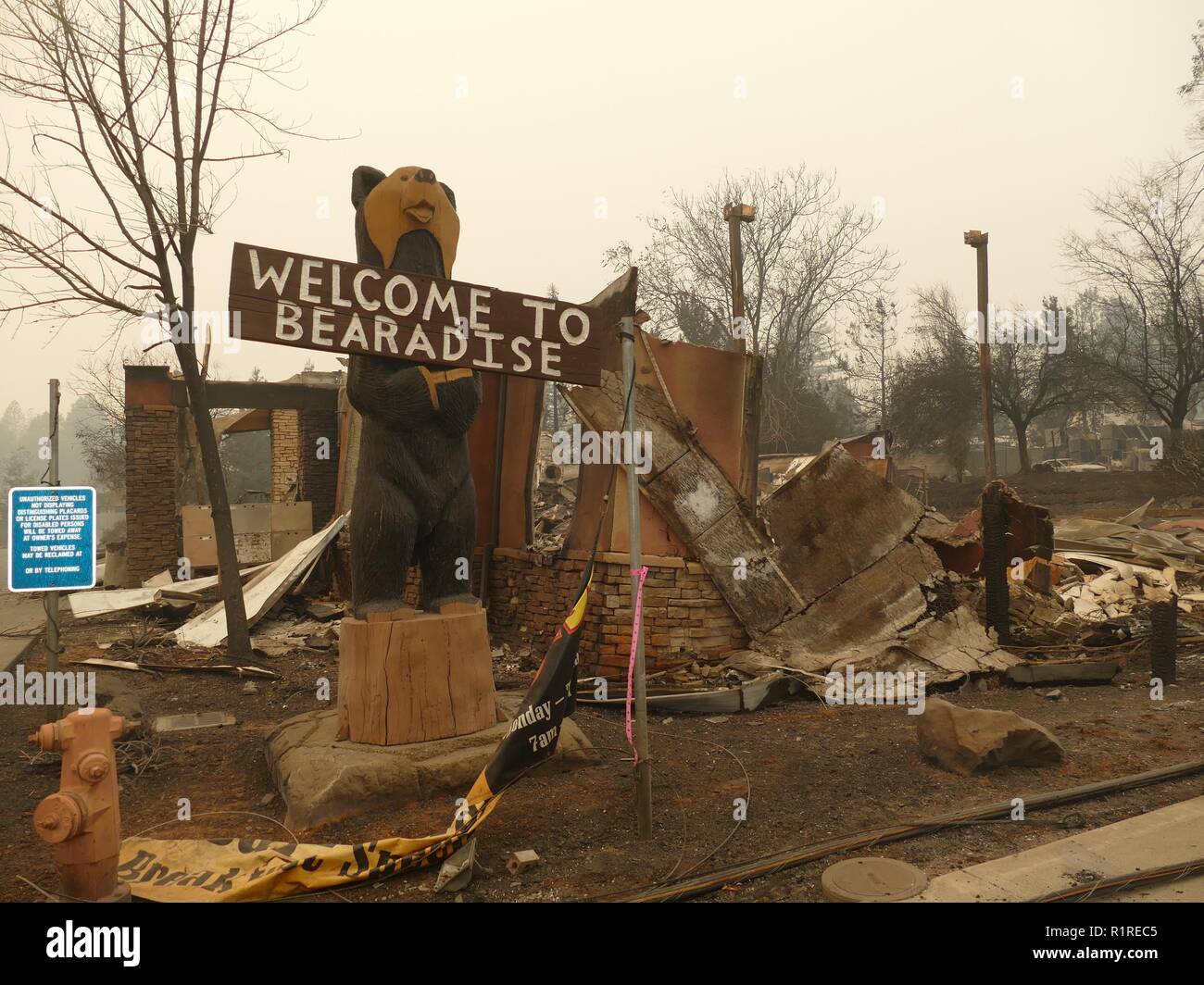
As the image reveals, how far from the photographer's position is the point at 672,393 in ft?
27.8

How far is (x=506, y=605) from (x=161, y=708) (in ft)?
11.9

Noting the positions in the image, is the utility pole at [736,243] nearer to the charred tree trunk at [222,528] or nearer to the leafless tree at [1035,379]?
the charred tree trunk at [222,528]

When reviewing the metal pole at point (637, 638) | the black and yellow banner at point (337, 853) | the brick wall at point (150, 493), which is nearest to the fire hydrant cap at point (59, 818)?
the black and yellow banner at point (337, 853)

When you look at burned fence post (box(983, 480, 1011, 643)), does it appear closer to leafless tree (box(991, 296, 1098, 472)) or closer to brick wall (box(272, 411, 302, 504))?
brick wall (box(272, 411, 302, 504))

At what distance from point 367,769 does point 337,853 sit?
1015mm

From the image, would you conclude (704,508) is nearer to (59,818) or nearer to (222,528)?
(222,528)

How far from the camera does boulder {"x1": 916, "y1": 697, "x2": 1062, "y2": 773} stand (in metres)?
5.37

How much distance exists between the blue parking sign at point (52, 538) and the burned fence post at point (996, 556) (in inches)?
298

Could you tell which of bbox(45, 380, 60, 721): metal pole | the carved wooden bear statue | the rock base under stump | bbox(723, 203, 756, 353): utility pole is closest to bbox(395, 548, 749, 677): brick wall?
the rock base under stump

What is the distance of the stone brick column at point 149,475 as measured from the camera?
16.5 m

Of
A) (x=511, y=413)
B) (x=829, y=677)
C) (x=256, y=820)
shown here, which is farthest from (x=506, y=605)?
(x=256, y=820)

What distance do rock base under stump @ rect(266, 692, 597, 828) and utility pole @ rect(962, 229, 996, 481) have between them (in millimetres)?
14342

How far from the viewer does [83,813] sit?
11.4 feet
